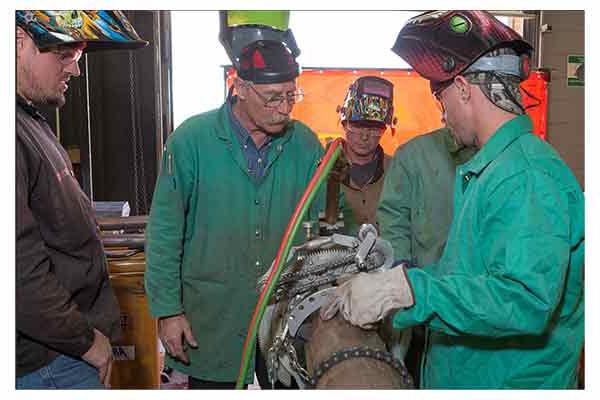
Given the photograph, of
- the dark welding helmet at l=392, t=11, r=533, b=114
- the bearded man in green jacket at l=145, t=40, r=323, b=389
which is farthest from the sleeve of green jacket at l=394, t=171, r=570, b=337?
the bearded man in green jacket at l=145, t=40, r=323, b=389

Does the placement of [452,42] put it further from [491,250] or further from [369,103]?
[369,103]

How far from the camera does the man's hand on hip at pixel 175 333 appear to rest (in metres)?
2.35

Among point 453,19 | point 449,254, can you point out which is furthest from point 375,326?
point 453,19

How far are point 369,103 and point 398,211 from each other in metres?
0.95

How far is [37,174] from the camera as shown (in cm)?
179

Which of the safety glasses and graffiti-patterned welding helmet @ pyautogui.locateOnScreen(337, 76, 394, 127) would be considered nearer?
the safety glasses

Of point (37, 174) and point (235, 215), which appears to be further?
point (235, 215)

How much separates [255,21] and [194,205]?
29.4 inches

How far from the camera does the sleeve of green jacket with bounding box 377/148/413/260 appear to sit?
9.59ft

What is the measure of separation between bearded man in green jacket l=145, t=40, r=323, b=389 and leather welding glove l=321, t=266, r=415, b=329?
75 cm

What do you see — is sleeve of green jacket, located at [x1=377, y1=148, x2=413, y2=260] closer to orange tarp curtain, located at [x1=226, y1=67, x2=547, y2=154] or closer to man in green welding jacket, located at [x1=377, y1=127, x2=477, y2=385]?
man in green welding jacket, located at [x1=377, y1=127, x2=477, y2=385]

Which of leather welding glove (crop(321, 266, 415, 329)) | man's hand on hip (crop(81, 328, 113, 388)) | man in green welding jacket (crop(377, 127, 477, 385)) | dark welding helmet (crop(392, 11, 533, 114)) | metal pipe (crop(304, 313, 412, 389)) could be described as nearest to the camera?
metal pipe (crop(304, 313, 412, 389))

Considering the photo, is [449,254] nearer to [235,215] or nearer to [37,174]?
[235,215]

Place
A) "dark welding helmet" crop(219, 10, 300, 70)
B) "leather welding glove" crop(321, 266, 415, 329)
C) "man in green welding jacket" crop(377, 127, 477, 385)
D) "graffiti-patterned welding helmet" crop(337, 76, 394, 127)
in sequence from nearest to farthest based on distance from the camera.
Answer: "leather welding glove" crop(321, 266, 415, 329) < "dark welding helmet" crop(219, 10, 300, 70) < "man in green welding jacket" crop(377, 127, 477, 385) < "graffiti-patterned welding helmet" crop(337, 76, 394, 127)
